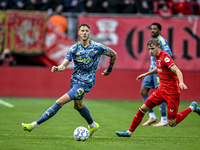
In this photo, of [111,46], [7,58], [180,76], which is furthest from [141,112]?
[7,58]

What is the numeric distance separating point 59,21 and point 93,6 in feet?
6.32

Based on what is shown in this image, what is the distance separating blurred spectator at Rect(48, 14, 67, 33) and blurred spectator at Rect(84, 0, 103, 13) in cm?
153

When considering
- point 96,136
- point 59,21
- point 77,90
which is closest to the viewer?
point 77,90

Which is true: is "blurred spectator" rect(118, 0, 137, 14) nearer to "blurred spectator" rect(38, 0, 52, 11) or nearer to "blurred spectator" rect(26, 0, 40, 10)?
"blurred spectator" rect(38, 0, 52, 11)

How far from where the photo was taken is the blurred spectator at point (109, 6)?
1678 cm

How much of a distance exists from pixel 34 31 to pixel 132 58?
430cm

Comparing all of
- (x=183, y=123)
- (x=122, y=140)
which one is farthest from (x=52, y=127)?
(x=183, y=123)

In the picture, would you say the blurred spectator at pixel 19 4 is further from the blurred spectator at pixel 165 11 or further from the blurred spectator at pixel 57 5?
the blurred spectator at pixel 165 11

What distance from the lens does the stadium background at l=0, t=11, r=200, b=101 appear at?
15789 millimetres

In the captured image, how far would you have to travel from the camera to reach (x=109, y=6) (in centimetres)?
1683

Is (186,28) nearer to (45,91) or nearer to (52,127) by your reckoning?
(45,91)

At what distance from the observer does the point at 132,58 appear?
16.0 m

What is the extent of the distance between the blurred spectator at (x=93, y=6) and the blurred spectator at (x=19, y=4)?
2743 millimetres

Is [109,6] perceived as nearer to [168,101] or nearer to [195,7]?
[195,7]
